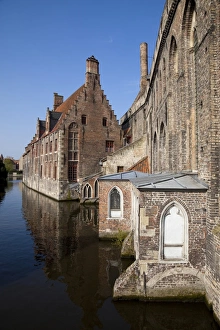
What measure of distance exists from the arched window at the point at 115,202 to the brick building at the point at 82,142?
1340 centimetres

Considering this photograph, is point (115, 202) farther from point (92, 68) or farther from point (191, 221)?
point (92, 68)

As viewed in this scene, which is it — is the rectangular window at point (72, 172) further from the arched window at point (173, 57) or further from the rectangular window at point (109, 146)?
the arched window at point (173, 57)

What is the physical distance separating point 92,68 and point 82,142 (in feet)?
30.0

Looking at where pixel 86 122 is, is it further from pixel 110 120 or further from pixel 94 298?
pixel 94 298

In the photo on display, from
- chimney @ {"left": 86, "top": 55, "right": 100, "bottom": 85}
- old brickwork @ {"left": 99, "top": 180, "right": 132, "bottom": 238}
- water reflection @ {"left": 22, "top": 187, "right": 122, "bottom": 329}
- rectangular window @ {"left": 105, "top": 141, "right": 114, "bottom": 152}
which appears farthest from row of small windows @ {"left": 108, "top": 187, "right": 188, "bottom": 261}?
chimney @ {"left": 86, "top": 55, "right": 100, "bottom": 85}

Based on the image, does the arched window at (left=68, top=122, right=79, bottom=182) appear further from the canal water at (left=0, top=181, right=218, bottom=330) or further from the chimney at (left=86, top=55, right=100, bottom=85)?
the canal water at (left=0, top=181, right=218, bottom=330)

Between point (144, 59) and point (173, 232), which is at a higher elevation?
point (144, 59)

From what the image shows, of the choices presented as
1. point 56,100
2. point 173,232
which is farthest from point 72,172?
point 173,232

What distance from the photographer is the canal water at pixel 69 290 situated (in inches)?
236

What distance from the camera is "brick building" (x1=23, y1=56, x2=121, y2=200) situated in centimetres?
2670

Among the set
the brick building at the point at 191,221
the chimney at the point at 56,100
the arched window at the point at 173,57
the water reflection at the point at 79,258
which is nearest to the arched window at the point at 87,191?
the water reflection at the point at 79,258

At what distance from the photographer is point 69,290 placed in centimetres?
758

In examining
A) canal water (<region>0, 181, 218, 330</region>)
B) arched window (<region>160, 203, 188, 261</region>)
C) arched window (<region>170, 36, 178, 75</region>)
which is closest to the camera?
canal water (<region>0, 181, 218, 330</region>)

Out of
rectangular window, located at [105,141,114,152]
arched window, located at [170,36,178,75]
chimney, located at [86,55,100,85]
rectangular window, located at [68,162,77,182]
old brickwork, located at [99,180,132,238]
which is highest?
chimney, located at [86,55,100,85]
